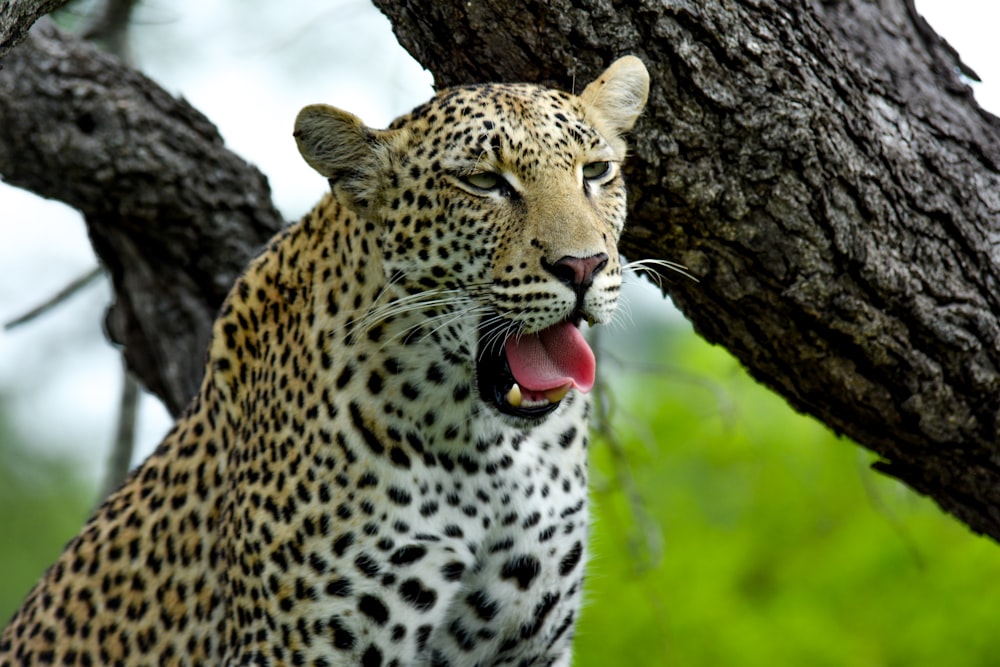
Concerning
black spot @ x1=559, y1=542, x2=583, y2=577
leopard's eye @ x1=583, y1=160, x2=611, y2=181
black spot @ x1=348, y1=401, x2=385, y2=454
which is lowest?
black spot @ x1=348, y1=401, x2=385, y2=454

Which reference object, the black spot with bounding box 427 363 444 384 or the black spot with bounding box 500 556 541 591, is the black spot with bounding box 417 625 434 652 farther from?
the black spot with bounding box 427 363 444 384

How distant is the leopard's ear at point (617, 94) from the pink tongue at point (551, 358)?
0.92m

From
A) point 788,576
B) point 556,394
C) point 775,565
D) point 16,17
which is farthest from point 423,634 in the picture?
point 775,565

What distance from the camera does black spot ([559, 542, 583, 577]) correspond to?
5.86 meters

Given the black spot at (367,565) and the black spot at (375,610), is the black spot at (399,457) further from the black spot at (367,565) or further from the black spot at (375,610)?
the black spot at (375,610)

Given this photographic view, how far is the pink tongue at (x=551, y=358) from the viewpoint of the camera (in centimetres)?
512

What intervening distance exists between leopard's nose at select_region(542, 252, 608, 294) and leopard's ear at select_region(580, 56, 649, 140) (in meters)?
0.76

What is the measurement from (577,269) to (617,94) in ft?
3.10

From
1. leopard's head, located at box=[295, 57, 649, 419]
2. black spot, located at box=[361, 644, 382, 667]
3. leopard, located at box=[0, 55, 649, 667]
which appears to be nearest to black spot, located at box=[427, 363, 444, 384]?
leopard, located at box=[0, 55, 649, 667]

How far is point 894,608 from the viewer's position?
12.2m

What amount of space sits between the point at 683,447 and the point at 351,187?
9.04m

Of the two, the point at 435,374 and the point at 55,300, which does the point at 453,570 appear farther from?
the point at 55,300

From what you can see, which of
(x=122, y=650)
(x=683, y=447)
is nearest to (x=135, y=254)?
(x=122, y=650)

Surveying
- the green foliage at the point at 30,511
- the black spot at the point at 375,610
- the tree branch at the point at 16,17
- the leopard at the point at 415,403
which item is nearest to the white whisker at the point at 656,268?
the leopard at the point at 415,403
